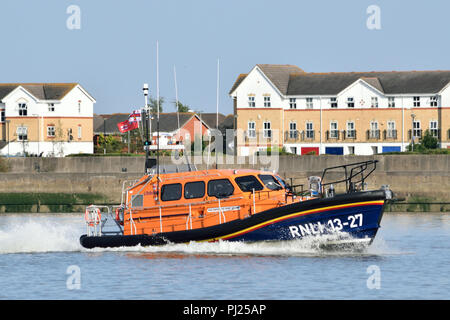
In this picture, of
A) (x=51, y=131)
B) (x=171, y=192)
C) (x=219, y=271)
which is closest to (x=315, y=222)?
(x=219, y=271)

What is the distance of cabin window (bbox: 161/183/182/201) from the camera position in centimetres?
2219

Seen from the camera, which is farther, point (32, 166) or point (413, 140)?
point (413, 140)

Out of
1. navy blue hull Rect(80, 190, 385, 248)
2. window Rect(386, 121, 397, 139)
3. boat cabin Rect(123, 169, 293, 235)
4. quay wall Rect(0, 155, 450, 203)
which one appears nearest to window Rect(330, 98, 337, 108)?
window Rect(386, 121, 397, 139)

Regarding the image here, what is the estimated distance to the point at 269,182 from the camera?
2222cm

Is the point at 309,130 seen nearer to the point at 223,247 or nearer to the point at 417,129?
the point at 417,129

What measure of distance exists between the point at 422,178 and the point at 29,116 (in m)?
38.4

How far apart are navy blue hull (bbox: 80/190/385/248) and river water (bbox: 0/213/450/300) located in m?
0.33

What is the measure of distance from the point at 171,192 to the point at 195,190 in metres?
0.63

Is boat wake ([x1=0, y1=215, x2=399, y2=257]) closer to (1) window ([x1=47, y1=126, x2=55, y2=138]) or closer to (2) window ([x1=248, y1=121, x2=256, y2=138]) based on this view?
(2) window ([x1=248, y1=121, x2=256, y2=138])

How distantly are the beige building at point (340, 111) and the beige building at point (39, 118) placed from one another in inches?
542

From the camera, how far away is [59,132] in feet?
229

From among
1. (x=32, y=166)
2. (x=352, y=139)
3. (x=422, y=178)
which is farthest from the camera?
(x=352, y=139)
